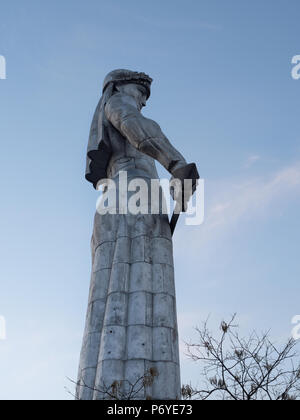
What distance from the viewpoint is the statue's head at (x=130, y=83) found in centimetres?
1406

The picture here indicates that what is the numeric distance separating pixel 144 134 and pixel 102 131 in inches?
75.3

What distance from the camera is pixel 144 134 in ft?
38.2

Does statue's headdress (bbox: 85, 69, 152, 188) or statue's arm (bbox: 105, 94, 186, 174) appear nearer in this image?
statue's arm (bbox: 105, 94, 186, 174)

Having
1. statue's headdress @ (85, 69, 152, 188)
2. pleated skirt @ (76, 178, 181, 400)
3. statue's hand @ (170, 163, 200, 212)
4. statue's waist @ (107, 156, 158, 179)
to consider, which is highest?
statue's headdress @ (85, 69, 152, 188)

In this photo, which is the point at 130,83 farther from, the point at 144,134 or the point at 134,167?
the point at 144,134

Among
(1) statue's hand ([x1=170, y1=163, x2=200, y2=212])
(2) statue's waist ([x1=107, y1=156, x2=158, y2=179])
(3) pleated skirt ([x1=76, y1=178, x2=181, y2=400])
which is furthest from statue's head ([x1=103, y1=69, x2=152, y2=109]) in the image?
(3) pleated skirt ([x1=76, y1=178, x2=181, y2=400])

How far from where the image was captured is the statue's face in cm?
1393

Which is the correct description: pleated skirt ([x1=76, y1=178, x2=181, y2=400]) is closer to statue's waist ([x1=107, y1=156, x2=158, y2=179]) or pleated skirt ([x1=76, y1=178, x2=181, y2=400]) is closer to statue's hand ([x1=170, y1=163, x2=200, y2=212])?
statue's hand ([x1=170, y1=163, x2=200, y2=212])

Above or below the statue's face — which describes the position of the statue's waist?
below

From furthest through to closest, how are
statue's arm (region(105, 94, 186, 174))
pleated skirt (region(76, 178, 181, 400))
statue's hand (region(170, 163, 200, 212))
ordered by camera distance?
statue's arm (region(105, 94, 186, 174)) < statue's hand (region(170, 163, 200, 212)) < pleated skirt (region(76, 178, 181, 400))

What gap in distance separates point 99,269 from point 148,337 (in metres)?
2.14

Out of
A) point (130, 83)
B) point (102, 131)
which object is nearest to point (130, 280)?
point (102, 131)
